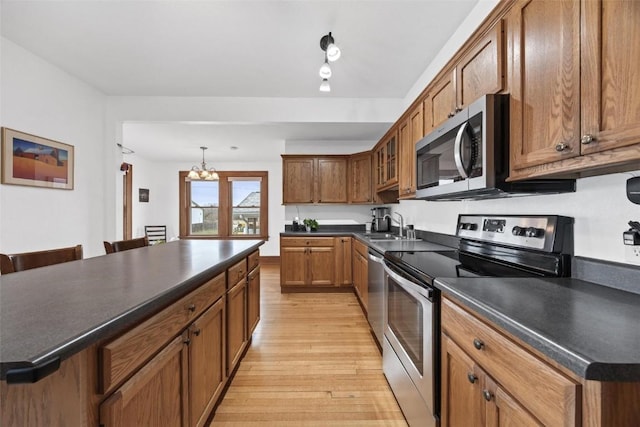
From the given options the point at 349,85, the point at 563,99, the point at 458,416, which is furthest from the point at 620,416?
the point at 349,85

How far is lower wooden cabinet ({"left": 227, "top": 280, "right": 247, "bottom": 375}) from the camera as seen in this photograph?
177cm

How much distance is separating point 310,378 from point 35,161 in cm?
314

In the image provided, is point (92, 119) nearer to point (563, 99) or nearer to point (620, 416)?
point (563, 99)

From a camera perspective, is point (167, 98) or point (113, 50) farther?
point (167, 98)

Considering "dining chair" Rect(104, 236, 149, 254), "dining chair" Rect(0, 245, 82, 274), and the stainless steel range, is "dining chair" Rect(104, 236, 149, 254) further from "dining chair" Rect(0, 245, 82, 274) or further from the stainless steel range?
the stainless steel range

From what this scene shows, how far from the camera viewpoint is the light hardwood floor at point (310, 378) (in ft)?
5.43

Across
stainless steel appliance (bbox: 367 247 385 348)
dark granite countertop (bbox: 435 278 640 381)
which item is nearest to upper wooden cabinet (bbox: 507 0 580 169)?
dark granite countertop (bbox: 435 278 640 381)

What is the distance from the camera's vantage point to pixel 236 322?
1.94 metres

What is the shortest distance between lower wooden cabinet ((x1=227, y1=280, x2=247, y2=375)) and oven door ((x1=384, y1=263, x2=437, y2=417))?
103 cm

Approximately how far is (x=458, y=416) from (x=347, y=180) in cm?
362

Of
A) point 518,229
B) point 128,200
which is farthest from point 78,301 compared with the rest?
point 128,200

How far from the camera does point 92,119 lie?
10.8ft

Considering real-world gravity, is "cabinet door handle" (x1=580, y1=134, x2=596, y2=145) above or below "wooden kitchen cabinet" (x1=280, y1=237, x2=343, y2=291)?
above

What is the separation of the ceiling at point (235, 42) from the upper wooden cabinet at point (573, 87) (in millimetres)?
1122
